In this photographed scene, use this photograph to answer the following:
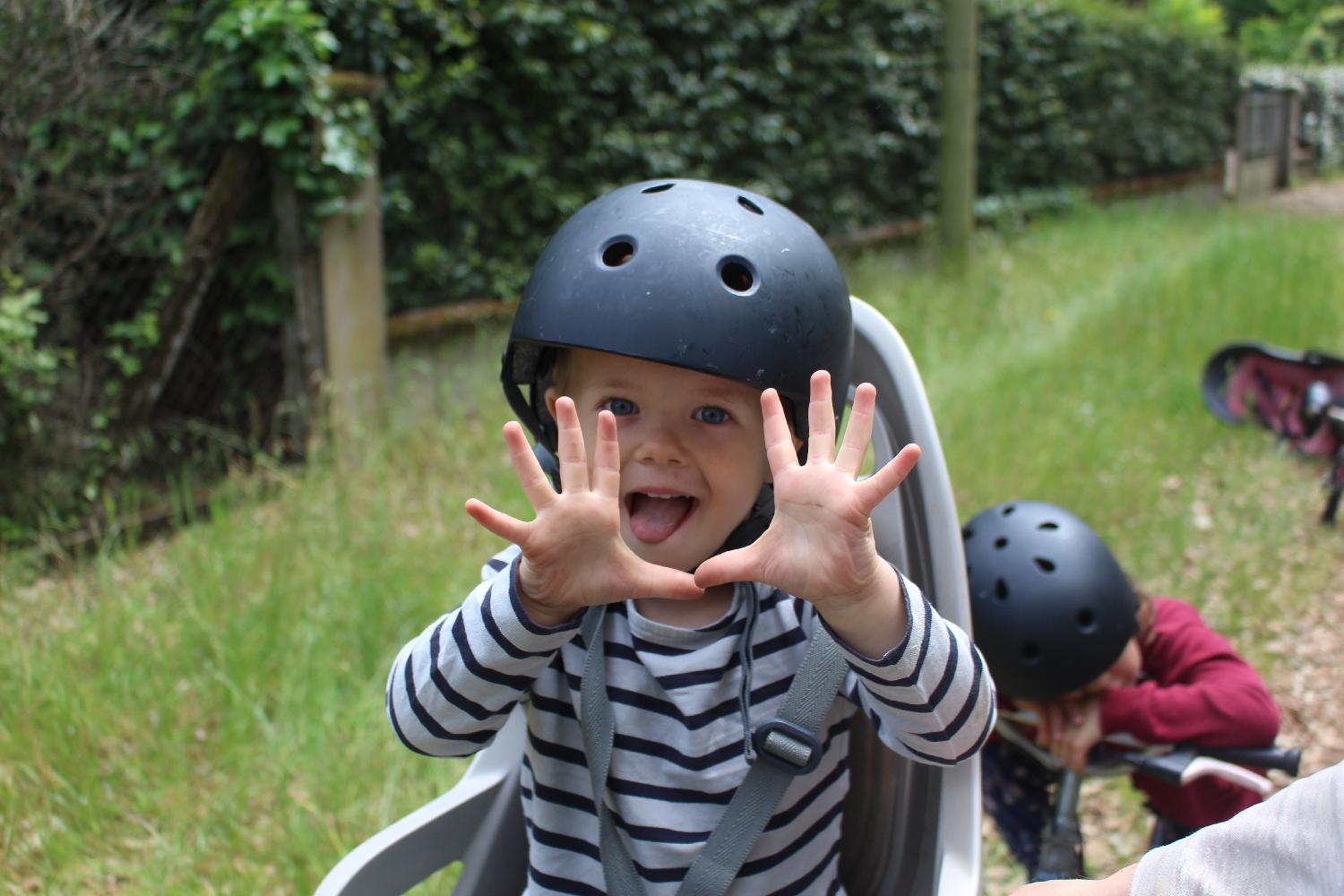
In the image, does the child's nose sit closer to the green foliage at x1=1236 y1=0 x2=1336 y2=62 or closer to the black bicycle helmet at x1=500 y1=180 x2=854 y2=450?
the black bicycle helmet at x1=500 y1=180 x2=854 y2=450

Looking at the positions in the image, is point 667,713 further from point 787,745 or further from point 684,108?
point 684,108

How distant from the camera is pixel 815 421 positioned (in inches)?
49.9

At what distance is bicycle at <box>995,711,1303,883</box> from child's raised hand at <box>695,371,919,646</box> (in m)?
1.05

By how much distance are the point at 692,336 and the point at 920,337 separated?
5105mm

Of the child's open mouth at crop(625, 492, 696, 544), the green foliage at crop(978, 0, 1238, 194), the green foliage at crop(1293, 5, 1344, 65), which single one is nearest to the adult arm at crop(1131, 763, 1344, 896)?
the child's open mouth at crop(625, 492, 696, 544)

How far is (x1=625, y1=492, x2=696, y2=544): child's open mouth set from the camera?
1.51m

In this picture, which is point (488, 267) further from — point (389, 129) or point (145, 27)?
point (145, 27)

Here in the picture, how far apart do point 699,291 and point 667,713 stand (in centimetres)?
59

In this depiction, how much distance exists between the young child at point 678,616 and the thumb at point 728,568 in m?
0.08

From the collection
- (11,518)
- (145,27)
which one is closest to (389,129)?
(145,27)

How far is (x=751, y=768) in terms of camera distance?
1483mm

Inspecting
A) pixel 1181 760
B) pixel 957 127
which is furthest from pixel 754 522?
pixel 957 127

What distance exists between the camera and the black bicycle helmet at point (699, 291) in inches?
59.7

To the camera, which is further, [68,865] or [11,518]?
[11,518]
